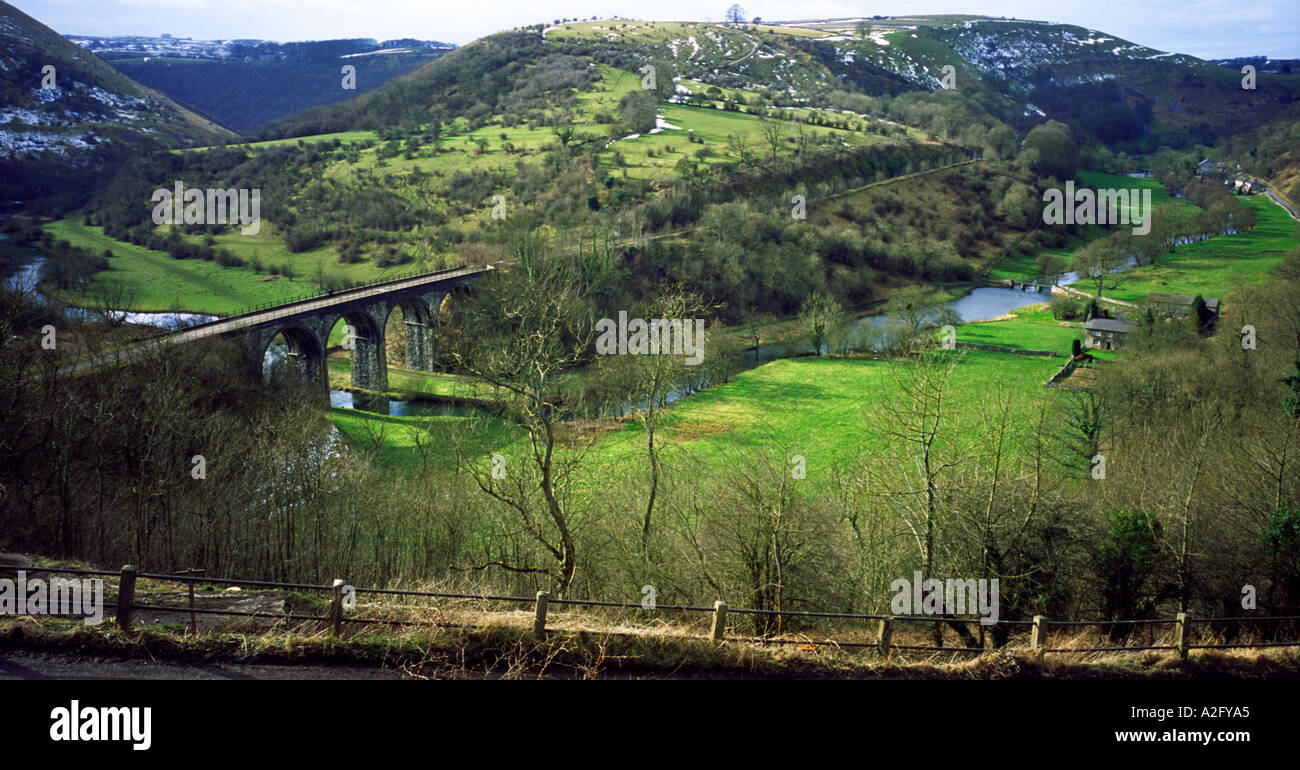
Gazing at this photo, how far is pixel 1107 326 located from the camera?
59594 mm

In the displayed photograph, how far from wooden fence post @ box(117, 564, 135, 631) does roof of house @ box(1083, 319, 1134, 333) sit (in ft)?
208

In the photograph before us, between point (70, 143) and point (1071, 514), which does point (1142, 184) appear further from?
point (70, 143)

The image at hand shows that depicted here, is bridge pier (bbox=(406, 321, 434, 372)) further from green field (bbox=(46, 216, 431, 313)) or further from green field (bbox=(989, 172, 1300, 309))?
green field (bbox=(989, 172, 1300, 309))

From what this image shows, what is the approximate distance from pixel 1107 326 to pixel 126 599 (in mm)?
64627

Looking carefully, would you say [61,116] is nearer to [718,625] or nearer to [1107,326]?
[1107,326]

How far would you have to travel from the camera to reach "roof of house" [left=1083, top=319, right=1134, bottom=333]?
5856 centimetres

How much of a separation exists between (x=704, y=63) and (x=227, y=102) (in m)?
118

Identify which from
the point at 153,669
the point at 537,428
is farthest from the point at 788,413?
the point at 153,669

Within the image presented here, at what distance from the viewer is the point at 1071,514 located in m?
18.5

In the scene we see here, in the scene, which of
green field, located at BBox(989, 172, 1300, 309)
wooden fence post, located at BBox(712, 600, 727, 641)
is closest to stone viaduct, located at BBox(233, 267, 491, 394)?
wooden fence post, located at BBox(712, 600, 727, 641)

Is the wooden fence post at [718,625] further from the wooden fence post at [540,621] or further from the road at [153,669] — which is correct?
the road at [153,669]

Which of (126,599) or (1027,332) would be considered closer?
(126,599)

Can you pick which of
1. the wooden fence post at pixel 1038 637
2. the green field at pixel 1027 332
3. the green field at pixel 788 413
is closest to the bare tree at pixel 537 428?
the green field at pixel 788 413

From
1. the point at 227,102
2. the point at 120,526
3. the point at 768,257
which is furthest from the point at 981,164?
the point at 227,102
